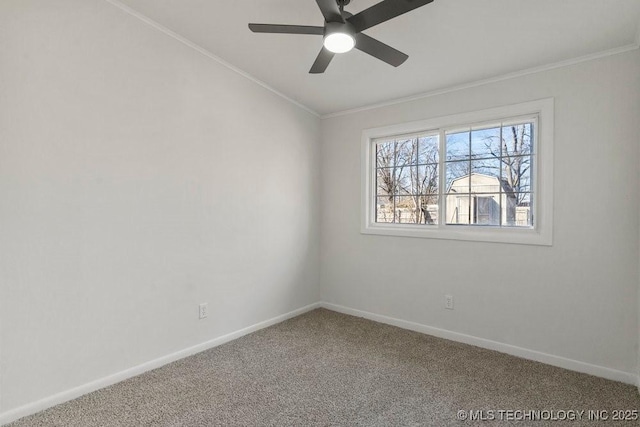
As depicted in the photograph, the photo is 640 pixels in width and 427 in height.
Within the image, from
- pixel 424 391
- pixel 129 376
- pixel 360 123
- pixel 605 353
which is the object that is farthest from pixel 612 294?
pixel 129 376

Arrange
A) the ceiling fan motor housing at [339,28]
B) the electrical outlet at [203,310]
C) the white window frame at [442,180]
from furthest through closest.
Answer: the electrical outlet at [203,310] < the white window frame at [442,180] < the ceiling fan motor housing at [339,28]

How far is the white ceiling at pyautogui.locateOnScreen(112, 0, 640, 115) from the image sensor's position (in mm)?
1975

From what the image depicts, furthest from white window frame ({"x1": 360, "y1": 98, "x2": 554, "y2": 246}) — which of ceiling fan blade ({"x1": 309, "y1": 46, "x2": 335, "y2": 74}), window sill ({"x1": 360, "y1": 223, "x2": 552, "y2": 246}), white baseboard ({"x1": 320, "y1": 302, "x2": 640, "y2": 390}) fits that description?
ceiling fan blade ({"x1": 309, "y1": 46, "x2": 335, "y2": 74})

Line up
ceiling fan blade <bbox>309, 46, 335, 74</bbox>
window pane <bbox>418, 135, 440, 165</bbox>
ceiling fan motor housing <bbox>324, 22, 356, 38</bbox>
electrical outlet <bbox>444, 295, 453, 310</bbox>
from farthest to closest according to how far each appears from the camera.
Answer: window pane <bbox>418, 135, 440, 165</bbox>
electrical outlet <bbox>444, 295, 453, 310</bbox>
ceiling fan blade <bbox>309, 46, 335, 74</bbox>
ceiling fan motor housing <bbox>324, 22, 356, 38</bbox>

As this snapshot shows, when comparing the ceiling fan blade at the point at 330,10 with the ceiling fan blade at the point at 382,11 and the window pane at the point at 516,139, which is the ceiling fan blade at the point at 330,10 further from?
the window pane at the point at 516,139

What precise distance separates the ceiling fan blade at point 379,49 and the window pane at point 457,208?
5.20ft

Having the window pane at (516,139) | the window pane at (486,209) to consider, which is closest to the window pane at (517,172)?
the window pane at (516,139)

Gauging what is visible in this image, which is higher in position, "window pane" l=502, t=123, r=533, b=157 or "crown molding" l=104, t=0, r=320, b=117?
"crown molding" l=104, t=0, r=320, b=117

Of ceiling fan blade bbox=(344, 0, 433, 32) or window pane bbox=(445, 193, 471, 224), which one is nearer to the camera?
ceiling fan blade bbox=(344, 0, 433, 32)

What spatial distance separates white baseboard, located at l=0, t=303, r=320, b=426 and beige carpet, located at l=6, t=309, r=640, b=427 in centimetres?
5

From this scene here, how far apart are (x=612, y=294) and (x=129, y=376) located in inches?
134

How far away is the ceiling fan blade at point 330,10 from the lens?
1.55 meters

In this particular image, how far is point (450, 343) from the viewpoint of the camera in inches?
115

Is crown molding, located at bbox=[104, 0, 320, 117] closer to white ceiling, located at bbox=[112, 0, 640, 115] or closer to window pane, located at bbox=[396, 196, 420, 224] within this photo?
white ceiling, located at bbox=[112, 0, 640, 115]
